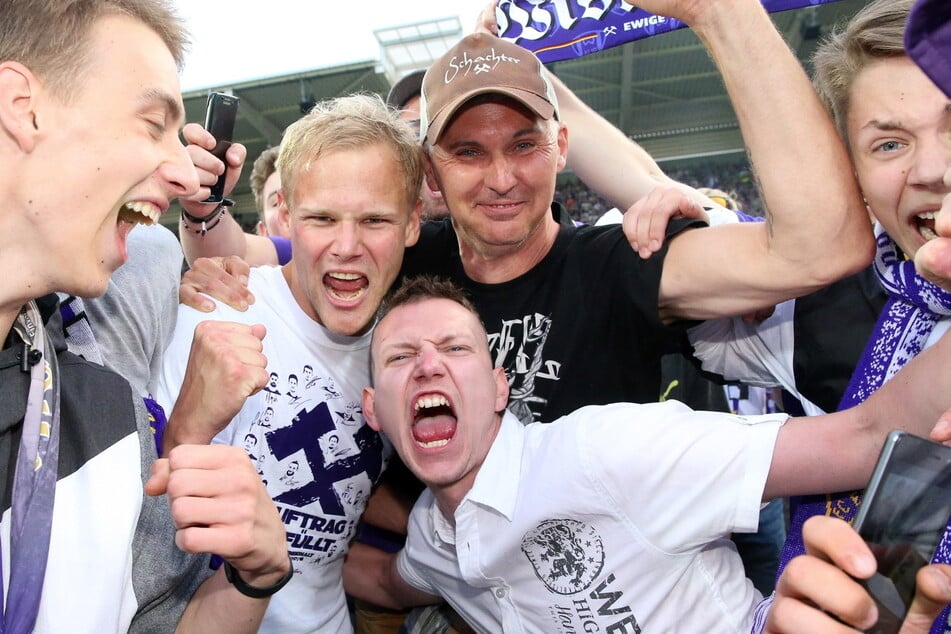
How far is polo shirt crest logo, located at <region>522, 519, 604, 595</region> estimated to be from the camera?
1.81m

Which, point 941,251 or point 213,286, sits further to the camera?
point 213,286

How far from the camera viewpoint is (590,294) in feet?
7.02

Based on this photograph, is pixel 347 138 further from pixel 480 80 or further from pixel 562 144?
pixel 562 144

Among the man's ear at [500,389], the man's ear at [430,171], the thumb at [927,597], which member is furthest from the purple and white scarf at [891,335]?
the man's ear at [430,171]

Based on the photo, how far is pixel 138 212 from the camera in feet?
5.25

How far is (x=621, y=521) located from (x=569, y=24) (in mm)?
2859

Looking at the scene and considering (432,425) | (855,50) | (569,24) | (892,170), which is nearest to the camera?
(892,170)

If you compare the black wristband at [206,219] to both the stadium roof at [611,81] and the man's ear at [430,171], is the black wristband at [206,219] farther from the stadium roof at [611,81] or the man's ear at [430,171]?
the stadium roof at [611,81]

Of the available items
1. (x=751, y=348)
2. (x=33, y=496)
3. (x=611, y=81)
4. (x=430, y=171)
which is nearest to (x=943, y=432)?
(x=751, y=348)

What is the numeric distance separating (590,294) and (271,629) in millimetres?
1429

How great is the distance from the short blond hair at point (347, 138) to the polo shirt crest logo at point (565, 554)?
1.23 metres

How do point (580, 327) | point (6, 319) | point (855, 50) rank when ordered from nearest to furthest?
1. point (6, 319)
2. point (855, 50)
3. point (580, 327)

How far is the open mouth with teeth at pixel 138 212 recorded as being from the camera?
1517mm

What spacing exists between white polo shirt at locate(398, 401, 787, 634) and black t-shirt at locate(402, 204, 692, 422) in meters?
0.22
